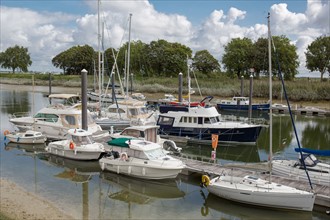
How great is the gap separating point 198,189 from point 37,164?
10.7 meters

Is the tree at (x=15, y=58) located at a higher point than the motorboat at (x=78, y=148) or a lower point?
higher

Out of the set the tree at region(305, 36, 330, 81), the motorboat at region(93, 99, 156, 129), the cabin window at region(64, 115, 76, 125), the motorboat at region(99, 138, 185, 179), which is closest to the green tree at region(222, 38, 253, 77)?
the tree at region(305, 36, 330, 81)

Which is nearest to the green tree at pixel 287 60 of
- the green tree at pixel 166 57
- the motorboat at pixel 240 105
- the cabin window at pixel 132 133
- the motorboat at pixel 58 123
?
the green tree at pixel 166 57

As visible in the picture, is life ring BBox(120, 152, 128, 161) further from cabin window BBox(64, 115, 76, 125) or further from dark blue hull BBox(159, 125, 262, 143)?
dark blue hull BBox(159, 125, 262, 143)

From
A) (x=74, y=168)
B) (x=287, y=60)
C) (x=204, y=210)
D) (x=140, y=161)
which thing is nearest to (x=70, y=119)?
(x=74, y=168)

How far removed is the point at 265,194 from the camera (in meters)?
15.1

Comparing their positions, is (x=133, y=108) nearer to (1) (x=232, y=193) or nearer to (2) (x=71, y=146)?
(2) (x=71, y=146)

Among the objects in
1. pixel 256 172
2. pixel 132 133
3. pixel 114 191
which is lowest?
pixel 114 191

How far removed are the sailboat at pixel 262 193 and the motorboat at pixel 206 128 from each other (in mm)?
11883

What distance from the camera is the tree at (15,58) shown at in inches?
5604

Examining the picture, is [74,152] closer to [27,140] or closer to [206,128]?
[27,140]

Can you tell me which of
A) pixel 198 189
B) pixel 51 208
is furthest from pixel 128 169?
pixel 51 208

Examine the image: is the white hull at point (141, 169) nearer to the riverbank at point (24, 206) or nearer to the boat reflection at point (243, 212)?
the boat reflection at point (243, 212)

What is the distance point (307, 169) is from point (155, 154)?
304 inches
